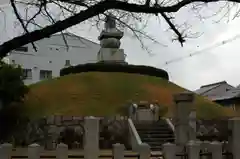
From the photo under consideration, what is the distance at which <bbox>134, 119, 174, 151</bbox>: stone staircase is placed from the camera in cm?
1994

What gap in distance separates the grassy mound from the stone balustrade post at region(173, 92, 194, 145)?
10.1 m

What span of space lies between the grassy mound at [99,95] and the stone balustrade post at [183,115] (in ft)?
33.0

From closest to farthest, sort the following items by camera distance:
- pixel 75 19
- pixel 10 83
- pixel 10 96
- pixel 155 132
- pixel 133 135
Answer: pixel 75 19
pixel 133 135
pixel 155 132
pixel 10 83
pixel 10 96

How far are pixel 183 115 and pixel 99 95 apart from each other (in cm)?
1353

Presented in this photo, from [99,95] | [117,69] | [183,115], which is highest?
[117,69]

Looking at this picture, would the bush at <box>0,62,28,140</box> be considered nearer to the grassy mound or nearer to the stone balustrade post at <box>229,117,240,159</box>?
the grassy mound

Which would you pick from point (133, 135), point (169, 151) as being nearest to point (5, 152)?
point (169, 151)

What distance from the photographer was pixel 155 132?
69.5 feet

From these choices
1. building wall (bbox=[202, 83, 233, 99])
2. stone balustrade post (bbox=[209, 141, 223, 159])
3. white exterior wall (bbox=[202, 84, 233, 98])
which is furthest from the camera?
building wall (bbox=[202, 83, 233, 99])

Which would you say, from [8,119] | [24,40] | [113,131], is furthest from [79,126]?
[24,40]

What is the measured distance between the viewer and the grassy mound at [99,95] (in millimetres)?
24453

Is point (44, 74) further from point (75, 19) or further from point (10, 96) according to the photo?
point (75, 19)

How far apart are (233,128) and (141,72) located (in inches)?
851

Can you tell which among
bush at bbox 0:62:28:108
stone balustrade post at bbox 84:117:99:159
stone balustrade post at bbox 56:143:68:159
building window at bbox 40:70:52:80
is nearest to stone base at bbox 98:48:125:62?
bush at bbox 0:62:28:108
